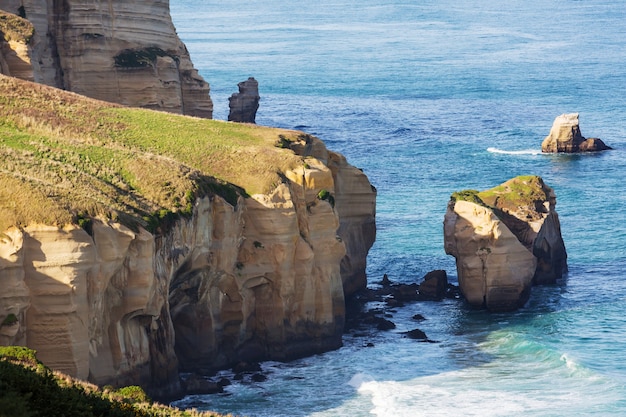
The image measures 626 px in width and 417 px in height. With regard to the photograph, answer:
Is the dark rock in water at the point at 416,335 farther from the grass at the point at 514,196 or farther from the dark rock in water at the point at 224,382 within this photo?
the dark rock in water at the point at 224,382

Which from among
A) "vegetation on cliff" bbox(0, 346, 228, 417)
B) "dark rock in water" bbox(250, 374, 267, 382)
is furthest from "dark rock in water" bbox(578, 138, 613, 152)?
"vegetation on cliff" bbox(0, 346, 228, 417)

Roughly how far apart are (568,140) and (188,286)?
7207 centimetres

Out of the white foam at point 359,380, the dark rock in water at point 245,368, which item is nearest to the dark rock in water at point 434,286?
the white foam at point 359,380

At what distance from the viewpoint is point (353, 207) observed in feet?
289

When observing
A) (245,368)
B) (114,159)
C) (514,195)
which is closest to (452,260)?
(514,195)

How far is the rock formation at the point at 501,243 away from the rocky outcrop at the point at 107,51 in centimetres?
2239

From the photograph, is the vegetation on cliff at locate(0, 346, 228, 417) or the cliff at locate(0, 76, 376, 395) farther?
the cliff at locate(0, 76, 376, 395)

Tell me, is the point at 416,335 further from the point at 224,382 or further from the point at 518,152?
the point at 518,152

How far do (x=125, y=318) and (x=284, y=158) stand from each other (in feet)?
52.6

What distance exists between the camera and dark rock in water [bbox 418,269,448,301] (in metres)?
89.1

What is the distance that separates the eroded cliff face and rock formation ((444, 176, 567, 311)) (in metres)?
6.43

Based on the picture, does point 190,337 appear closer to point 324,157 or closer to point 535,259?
point 324,157

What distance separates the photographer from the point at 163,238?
227ft

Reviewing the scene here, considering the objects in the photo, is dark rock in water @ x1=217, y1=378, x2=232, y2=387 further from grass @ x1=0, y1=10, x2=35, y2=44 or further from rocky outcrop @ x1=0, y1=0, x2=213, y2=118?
rocky outcrop @ x1=0, y1=0, x2=213, y2=118
